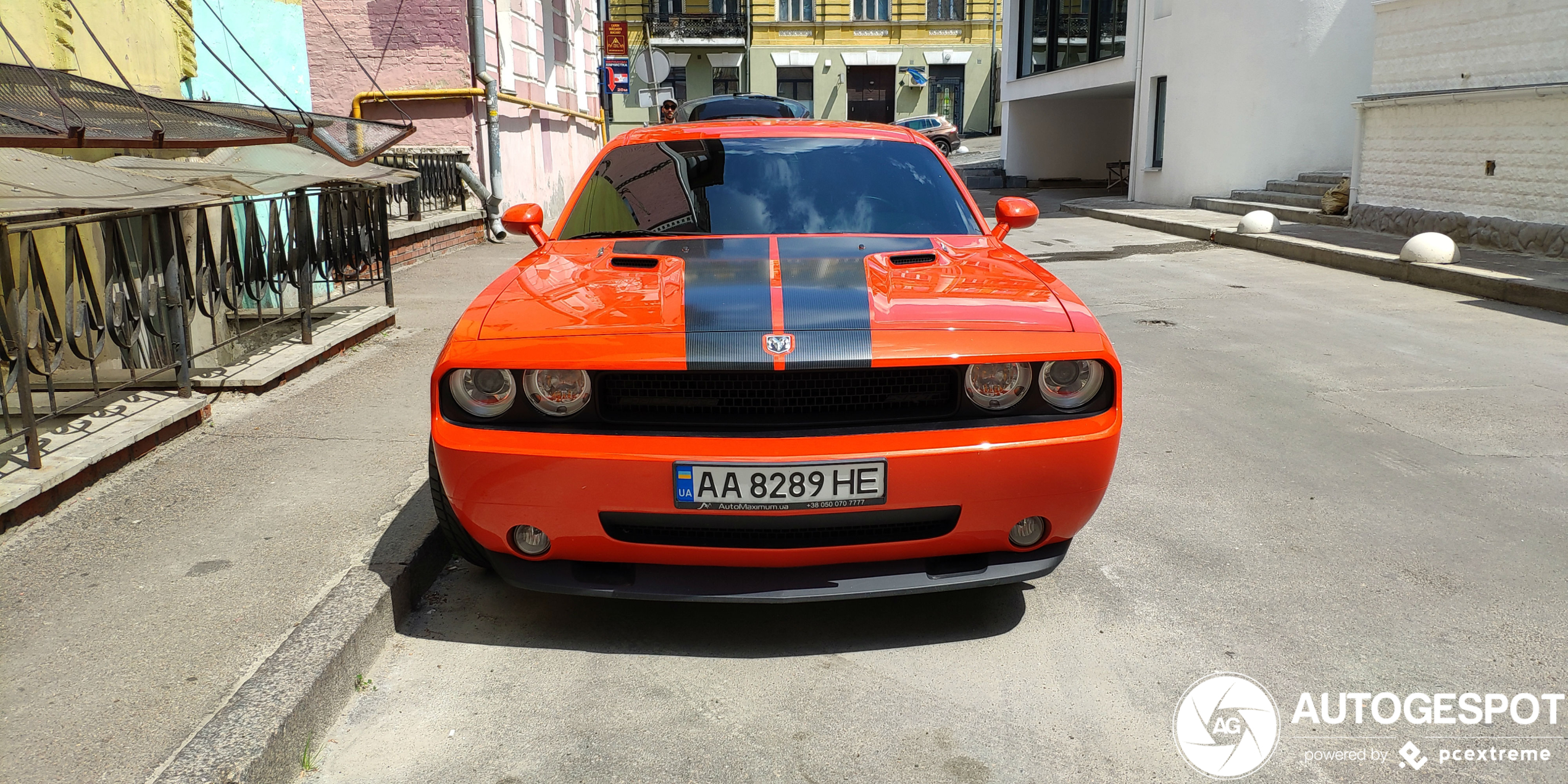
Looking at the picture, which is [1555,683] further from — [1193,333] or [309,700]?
[1193,333]

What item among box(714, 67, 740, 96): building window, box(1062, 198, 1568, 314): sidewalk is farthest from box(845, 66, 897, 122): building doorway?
box(1062, 198, 1568, 314): sidewalk

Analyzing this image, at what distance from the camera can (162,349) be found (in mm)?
6137

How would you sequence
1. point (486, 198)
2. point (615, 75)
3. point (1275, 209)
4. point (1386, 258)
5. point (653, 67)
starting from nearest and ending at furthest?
1. point (1386, 258)
2. point (486, 198)
3. point (1275, 209)
4. point (653, 67)
5. point (615, 75)

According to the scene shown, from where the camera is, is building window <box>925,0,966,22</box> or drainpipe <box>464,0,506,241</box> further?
building window <box>925,0,966,22</box>

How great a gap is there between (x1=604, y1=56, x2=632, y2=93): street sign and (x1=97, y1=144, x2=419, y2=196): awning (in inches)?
784

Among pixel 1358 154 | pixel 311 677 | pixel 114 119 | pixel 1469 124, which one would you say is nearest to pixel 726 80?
pixel 1358 154

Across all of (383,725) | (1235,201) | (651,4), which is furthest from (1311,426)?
(651,4)

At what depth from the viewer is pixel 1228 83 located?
19.4 m

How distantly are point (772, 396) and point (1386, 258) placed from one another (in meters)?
10.7

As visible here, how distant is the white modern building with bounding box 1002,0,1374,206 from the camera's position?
18.5m

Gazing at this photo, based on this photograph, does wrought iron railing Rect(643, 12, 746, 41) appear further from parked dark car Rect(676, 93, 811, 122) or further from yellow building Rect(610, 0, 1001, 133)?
parked dark car Rect(676, 93, 811, 122)

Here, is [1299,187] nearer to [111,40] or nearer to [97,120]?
[111,40]

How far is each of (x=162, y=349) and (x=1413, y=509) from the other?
19.9ft

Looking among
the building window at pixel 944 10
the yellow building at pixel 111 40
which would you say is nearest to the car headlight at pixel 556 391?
the yellow building at pixel 111 40
